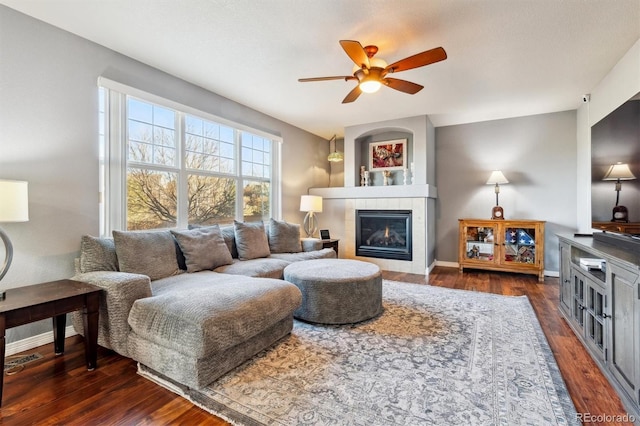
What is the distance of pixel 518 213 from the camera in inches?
189

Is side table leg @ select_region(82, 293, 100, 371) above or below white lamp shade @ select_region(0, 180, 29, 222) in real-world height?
below

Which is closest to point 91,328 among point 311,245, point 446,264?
point 311,245

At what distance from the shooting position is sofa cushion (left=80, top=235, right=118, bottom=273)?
2350mm

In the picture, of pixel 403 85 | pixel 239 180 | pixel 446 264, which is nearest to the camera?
pixel 403 85

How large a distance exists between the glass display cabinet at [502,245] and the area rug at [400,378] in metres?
2.02

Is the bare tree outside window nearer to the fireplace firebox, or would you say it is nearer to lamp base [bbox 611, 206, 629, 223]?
the fireplace firebox

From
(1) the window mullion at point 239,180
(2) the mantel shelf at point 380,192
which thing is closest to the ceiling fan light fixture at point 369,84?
(1) the window mullion at point 239,180

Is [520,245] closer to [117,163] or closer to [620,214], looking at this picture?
[620,214]

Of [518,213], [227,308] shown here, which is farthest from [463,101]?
[227,308]

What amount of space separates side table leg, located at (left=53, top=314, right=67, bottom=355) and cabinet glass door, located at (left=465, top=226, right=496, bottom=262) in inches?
195

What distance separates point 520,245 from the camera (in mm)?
4465

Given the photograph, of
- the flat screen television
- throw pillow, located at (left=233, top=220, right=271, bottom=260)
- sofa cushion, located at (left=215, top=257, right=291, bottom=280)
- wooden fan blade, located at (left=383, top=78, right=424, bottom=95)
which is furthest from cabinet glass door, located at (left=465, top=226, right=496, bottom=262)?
throw pillow, located at (left=233, top=220, right=271, bottom=260)

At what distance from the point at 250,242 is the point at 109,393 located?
202 cm

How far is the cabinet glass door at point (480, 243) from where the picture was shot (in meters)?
4.63
